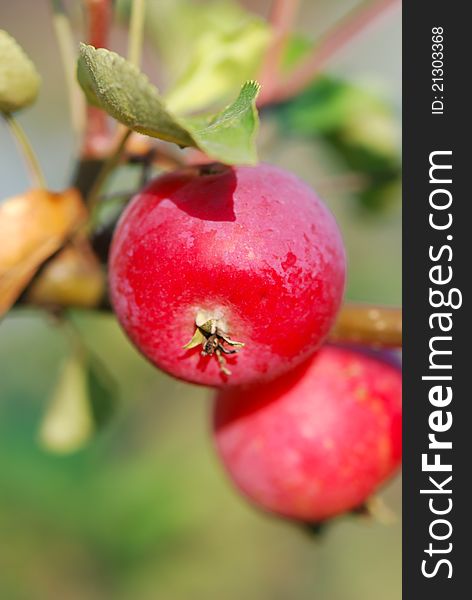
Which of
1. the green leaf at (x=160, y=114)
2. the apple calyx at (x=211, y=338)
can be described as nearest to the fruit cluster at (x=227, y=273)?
the apple calyx at (x=211, y=338)

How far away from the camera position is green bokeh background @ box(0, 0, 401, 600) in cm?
188

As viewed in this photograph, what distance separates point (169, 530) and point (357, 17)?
4.47 ft

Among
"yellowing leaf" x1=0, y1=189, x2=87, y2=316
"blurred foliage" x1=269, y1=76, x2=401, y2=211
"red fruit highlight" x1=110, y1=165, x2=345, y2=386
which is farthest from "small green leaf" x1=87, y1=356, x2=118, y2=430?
"blurred foliage" x1=269, y1=76, x2=401, y2=211

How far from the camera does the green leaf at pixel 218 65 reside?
999 mm

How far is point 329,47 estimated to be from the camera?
1.24 meters

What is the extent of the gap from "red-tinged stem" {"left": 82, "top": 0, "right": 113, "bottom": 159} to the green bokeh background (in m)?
0.58

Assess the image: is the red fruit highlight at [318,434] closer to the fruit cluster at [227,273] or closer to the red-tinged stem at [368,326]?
the red-tinged stem at [368,326]

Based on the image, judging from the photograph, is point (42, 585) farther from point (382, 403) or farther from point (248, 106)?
point (248, 106)

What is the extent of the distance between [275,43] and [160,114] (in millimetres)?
750

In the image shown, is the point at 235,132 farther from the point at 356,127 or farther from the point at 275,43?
the point at 356,127

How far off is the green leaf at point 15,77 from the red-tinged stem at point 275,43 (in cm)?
51

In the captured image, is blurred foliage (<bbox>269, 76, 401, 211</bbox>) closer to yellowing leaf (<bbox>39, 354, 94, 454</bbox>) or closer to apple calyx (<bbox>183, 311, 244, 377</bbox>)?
yellowing leaf (<bbox>39, 354, 94, 454</bbox>)

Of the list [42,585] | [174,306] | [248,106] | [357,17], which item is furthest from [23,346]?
[248,106]

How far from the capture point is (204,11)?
5.19 feet
